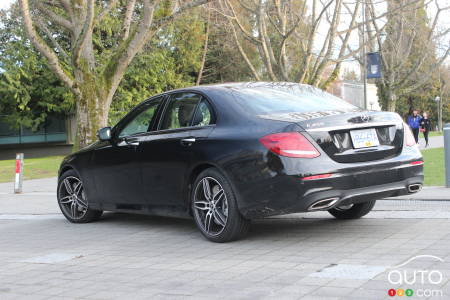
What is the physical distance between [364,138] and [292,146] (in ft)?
2.48

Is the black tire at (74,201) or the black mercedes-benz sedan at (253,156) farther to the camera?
the black tire at (74,201)

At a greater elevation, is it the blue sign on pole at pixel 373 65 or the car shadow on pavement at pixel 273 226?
the blue sign on pole at pixel 373 65

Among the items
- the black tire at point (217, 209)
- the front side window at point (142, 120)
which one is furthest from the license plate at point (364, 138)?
the front side window at point (142, 120)

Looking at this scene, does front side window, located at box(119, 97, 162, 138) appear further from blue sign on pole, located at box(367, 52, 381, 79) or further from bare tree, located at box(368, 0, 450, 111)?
bare tree, located at box(368, 0, 450, 111)

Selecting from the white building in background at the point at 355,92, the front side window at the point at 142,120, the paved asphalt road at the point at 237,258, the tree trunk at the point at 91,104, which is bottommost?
the paved asphalt road at the point at 237,258

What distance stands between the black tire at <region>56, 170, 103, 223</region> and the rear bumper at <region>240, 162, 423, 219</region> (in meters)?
3.26

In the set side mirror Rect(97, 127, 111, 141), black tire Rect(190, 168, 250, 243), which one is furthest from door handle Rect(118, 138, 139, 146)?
black tire Rect(190, 168, 250, 243)

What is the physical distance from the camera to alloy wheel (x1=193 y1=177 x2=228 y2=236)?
20.9ft

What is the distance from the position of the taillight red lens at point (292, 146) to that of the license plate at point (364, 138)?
447 mm

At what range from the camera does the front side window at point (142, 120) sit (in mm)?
7611

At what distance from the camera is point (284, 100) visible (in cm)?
669

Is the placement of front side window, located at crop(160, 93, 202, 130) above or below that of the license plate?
above

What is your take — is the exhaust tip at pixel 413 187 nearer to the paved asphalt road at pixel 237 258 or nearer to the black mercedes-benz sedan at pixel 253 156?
the black mercedes-benz sedan at pixel 253 156

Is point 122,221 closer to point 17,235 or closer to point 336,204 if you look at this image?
point 17,235
